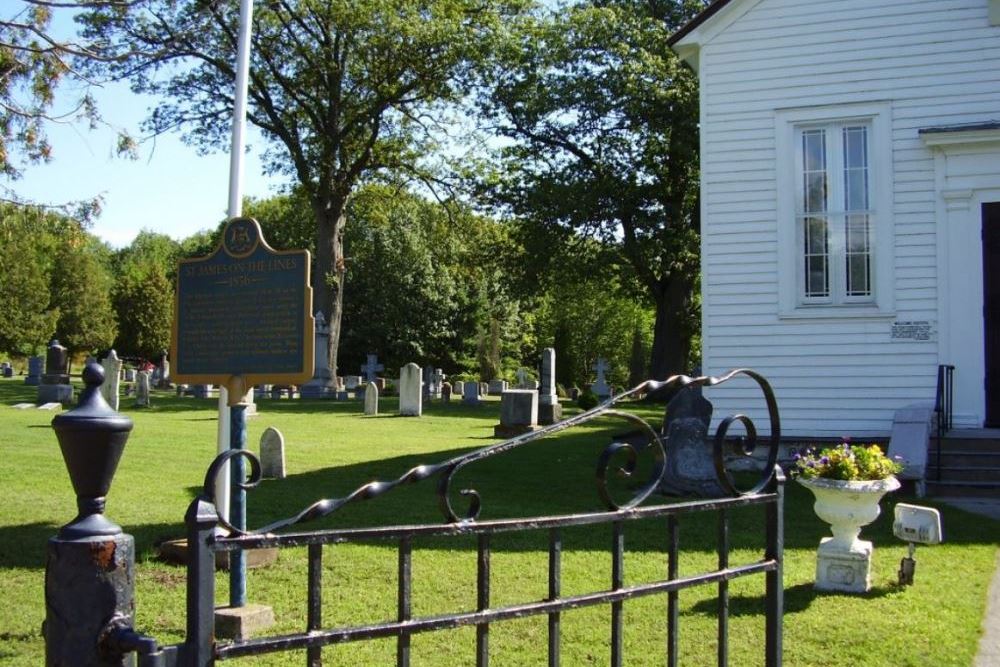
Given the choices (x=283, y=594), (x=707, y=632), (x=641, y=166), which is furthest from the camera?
(x=641, y=166)

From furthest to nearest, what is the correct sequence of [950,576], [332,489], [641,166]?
[641,166] < [332,489] < [950,576]

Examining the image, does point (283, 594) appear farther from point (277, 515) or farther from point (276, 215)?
point (276, 215)

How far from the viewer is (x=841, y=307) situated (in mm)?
14750

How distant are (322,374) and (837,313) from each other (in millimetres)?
26555

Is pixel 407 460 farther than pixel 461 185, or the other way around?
pixel 461 185

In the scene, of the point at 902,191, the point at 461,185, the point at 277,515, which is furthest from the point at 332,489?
the point at 461,185

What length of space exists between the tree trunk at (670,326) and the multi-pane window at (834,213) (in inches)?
765

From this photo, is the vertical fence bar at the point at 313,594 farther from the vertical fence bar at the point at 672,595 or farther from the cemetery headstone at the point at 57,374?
the cemetery headstone at the point at 57,374

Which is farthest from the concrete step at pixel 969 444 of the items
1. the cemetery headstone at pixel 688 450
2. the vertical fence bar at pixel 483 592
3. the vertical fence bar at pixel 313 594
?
the vertical fence bar at pixel 313 594

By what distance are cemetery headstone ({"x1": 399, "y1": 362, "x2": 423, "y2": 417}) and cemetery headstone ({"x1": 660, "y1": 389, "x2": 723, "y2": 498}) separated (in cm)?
1573

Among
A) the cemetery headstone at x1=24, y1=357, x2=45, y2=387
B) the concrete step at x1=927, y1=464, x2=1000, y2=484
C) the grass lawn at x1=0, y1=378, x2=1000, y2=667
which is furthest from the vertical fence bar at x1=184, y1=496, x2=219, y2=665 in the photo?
the cemetery headstone at x1=24, y1=357, x2=45, y2=387

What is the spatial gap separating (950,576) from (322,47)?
108 feet

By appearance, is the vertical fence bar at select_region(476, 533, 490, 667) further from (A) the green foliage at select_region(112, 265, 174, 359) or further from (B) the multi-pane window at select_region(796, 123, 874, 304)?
(A) the green foliage at select_region(112, 265, 174, 359)

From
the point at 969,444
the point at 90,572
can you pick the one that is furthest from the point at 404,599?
the point at 969,444
